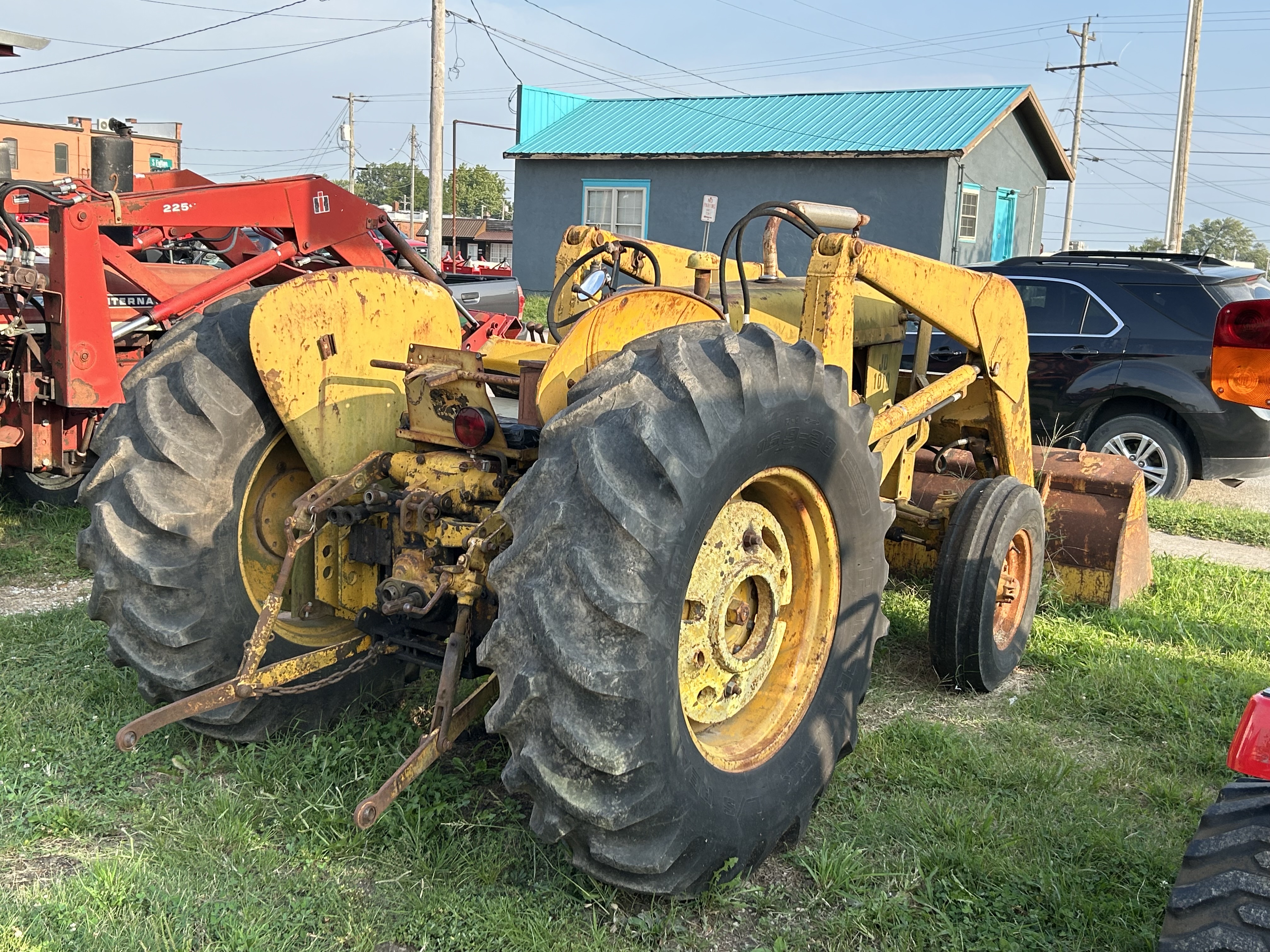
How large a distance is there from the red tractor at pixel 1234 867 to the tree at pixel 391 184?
85.2 m

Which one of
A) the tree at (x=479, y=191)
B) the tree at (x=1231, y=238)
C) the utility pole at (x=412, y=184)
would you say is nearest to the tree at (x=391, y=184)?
the tree at (x=479, y=191)

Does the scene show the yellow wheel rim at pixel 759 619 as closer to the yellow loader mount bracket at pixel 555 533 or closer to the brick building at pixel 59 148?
the yellow loader mount bracket at pixel 555 533

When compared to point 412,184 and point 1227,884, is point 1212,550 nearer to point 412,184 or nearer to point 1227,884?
point 1227,884

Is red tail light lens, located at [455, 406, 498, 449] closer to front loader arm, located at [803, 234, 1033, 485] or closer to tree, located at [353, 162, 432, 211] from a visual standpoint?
front loader arm, located at [803, 234, 1033, 485]

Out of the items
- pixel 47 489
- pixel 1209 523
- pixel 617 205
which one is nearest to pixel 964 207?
pixel 617 205

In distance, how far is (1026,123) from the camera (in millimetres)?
22625

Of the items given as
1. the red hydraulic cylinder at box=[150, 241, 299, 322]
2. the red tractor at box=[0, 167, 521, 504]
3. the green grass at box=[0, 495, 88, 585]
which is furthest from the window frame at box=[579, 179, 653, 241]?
the green grass at box=[0, 495, 88, 585]

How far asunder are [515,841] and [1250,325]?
2433 mm

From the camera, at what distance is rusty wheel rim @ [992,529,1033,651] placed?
5105 mm

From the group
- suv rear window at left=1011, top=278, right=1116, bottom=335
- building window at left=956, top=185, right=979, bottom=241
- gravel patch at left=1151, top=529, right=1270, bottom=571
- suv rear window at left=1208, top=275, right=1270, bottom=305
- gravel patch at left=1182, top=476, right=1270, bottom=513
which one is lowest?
gravel patch at left=1151, top=529, right=1270, bottom=571

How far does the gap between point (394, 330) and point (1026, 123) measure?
2174cm

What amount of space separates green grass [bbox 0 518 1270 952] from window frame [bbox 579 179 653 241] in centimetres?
1925

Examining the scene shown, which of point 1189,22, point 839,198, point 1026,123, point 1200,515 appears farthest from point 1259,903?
point 1189,22

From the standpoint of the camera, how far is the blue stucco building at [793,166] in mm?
19969
